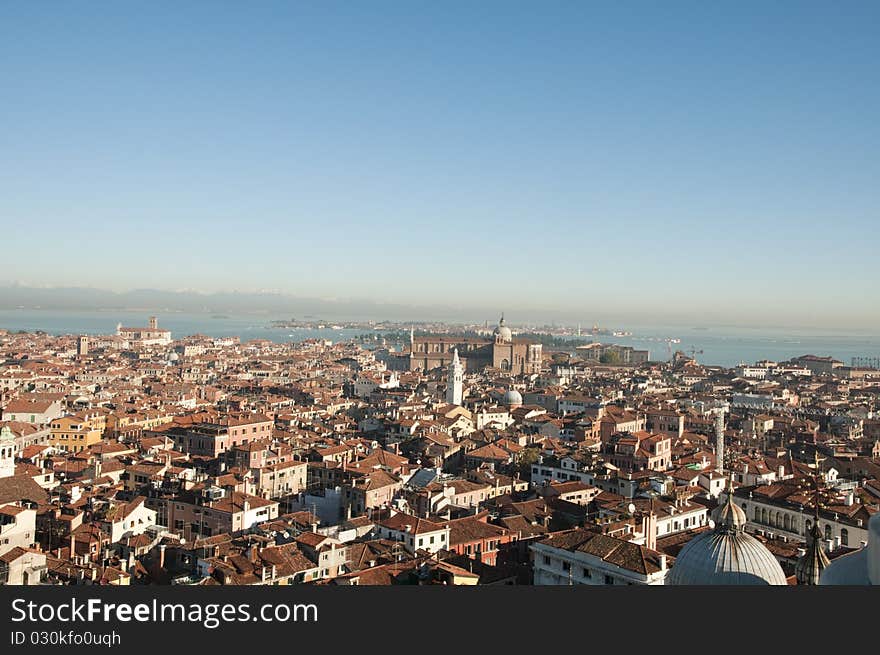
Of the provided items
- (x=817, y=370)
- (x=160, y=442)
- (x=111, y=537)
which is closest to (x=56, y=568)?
(x=111, y=537)

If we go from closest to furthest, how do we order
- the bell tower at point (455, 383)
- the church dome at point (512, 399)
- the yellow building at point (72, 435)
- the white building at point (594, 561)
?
the white building at point (594, 561)
the yellow building at point (72, 435)
the bell tower at point (455, 383)
the church dome at point (512, 399)

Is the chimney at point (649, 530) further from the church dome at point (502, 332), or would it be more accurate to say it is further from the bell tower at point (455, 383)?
the church dome at point (502, 332)

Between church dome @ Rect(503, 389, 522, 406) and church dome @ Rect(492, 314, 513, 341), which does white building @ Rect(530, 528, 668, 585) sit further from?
church dome @ Rect(492, 314, 513, 341)

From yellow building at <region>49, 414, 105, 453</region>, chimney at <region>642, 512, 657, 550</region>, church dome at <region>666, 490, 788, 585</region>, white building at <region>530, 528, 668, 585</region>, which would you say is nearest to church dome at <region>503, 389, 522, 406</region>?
yellow building at <region>49, 414, 105, 453</region>

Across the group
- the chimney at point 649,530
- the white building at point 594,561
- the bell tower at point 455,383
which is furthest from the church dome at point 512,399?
the white building at point 594,561

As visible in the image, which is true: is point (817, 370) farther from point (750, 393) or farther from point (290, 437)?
point (290, 437)

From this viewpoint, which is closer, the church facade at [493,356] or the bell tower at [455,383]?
the bell tower at [455,383]
